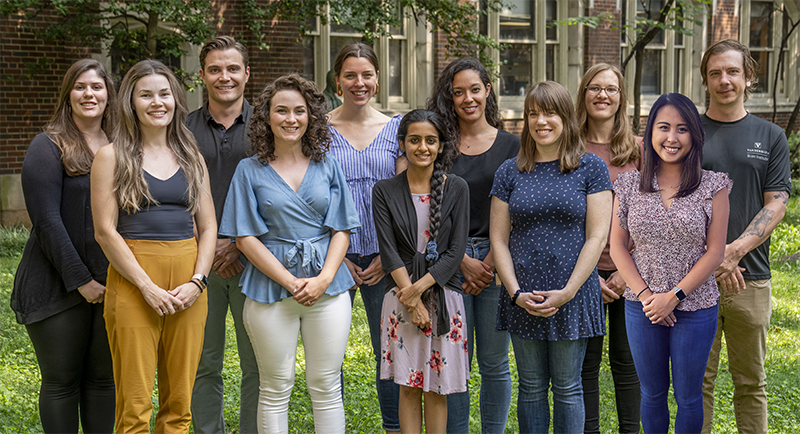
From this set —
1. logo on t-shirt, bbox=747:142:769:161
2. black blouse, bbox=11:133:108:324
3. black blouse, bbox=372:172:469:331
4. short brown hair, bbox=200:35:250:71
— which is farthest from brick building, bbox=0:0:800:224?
black blouse, bbox=372:172:469:331

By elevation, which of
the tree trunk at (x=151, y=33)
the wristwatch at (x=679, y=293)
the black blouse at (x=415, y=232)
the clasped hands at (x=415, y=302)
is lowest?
the clasped hands at (x=415, y=302)

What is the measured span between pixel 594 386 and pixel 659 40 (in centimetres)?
1463

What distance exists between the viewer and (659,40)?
54.0ft

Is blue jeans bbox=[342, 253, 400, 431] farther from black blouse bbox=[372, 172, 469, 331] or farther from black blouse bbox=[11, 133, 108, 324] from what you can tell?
black blouse bbox=[11, 133, 108, 324]

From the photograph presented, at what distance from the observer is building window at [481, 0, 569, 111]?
14.4 meters

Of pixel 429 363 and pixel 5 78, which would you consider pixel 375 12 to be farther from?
pixel 429 363

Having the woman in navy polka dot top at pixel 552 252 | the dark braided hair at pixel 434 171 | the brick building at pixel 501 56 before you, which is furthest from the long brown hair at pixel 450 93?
the brick building at pixel 501 56

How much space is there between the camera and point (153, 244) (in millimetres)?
3055

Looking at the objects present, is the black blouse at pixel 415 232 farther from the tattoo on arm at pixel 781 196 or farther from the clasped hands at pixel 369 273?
the tattoo on arm at pixel 781 196

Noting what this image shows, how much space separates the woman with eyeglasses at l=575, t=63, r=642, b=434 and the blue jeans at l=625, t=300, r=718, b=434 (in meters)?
0.40

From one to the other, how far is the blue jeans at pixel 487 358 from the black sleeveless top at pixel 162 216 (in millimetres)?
1415

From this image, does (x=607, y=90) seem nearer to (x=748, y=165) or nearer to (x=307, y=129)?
(x=748, y=165)

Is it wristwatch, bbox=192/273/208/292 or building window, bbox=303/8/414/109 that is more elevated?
building window, bbox=303/8/414/109

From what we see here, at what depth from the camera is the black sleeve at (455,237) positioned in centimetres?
335
